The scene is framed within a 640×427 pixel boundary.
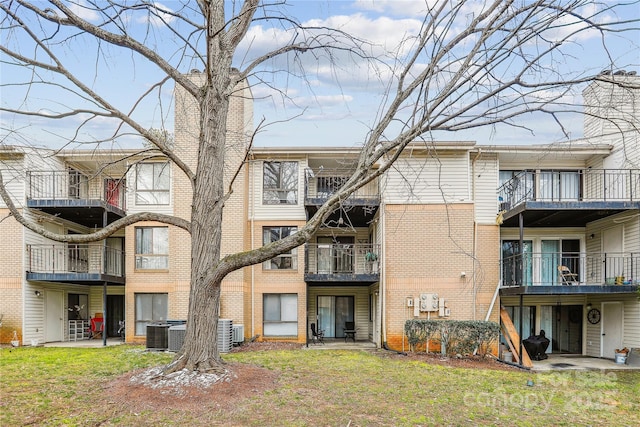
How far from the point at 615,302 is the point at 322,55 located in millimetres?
13517

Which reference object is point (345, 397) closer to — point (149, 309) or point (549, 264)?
point (149, 309)

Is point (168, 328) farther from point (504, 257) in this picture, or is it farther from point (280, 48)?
point (504, 257)

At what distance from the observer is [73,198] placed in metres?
17.4

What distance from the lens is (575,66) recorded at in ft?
19.1

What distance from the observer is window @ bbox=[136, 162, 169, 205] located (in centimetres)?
1755

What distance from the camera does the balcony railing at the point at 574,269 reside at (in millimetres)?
14914

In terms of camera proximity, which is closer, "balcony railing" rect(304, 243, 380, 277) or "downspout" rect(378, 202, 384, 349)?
"downspout" rect(378, 202, 384, 349)

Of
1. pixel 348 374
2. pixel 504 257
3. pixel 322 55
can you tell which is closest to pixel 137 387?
pixel 348 374

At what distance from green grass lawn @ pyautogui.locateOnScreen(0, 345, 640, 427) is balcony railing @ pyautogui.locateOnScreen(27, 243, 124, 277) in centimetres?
598

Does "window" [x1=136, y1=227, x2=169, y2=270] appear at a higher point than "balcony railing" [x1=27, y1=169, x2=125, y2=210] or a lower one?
lower

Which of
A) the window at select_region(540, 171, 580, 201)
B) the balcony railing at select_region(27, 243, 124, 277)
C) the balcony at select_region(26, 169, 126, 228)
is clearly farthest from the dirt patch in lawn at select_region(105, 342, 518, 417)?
the window at select_region(540, 171, 580, 201)

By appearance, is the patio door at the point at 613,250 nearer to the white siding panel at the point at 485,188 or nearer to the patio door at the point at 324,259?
the white siding panel at the point at 485,188

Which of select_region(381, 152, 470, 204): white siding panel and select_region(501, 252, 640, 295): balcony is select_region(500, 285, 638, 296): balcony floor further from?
select_region(381, 152, 470, 204): white siding panel

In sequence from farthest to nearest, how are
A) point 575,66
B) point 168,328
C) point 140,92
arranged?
point 168,328 < point 140,92 < point 575,66
